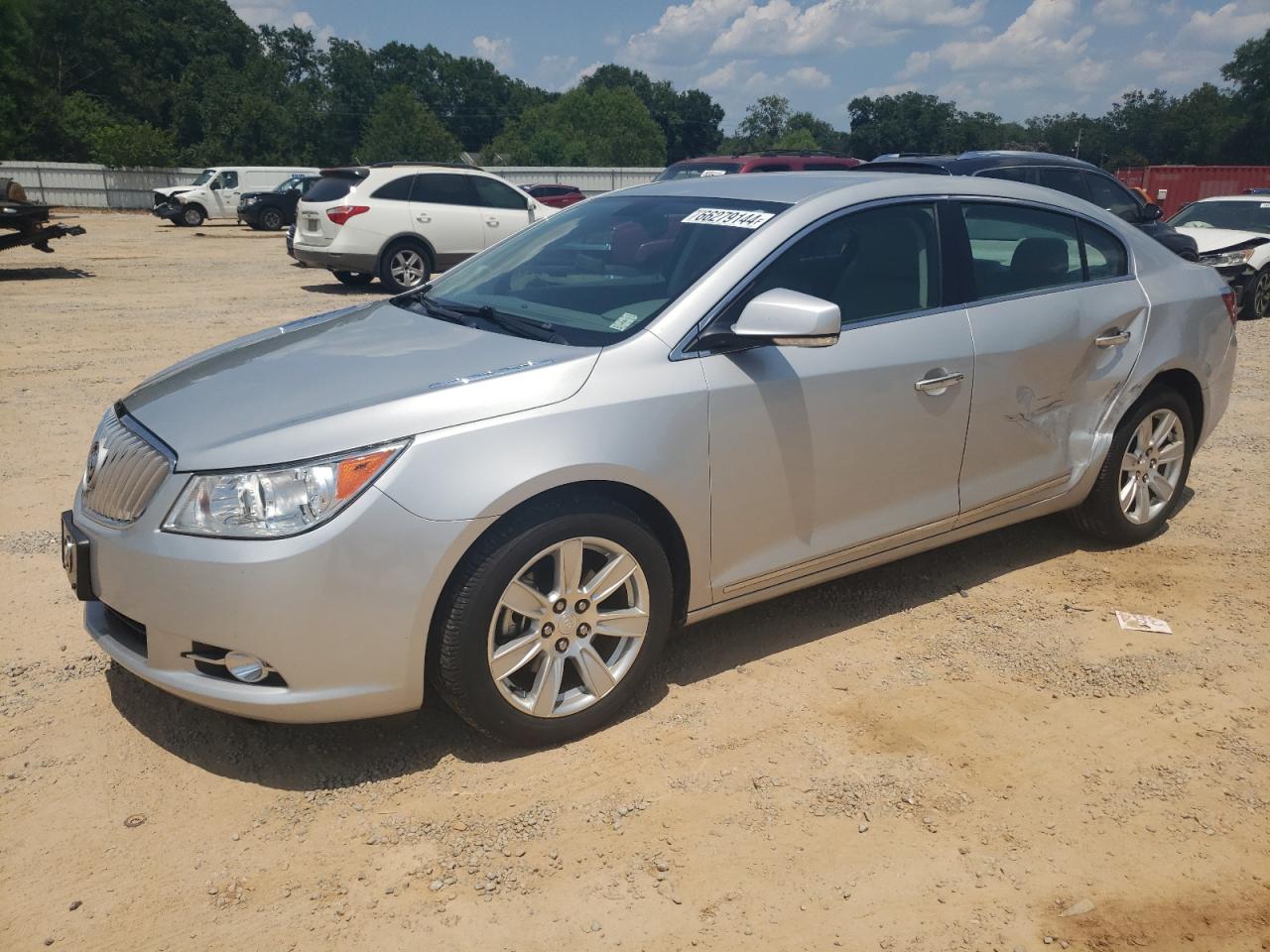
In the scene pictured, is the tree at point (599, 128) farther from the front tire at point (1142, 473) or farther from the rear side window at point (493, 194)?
the front tire at point (1142, 473)

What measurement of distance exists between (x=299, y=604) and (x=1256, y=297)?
13194 millimetres

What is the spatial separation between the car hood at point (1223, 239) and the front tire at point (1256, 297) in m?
0.35

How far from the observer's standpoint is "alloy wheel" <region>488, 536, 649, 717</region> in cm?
312

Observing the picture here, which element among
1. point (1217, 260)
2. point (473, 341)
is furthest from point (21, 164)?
point (473, 341)

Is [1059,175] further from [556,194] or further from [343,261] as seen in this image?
[556,194]

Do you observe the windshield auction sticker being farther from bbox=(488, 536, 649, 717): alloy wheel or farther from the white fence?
the white fence

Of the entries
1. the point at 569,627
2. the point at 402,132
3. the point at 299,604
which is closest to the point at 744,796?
the point at 569,627

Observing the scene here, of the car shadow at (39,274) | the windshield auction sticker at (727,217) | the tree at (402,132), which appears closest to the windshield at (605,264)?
the windshield auction sticker at (727,217)

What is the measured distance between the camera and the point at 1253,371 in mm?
9680

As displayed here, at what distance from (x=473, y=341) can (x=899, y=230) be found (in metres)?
1.69

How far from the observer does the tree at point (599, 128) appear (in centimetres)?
9362

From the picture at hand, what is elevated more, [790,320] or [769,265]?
[769,265]

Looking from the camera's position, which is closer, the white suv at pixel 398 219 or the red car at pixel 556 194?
the white suv at pixel 398 219

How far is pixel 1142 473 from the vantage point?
196 inches
